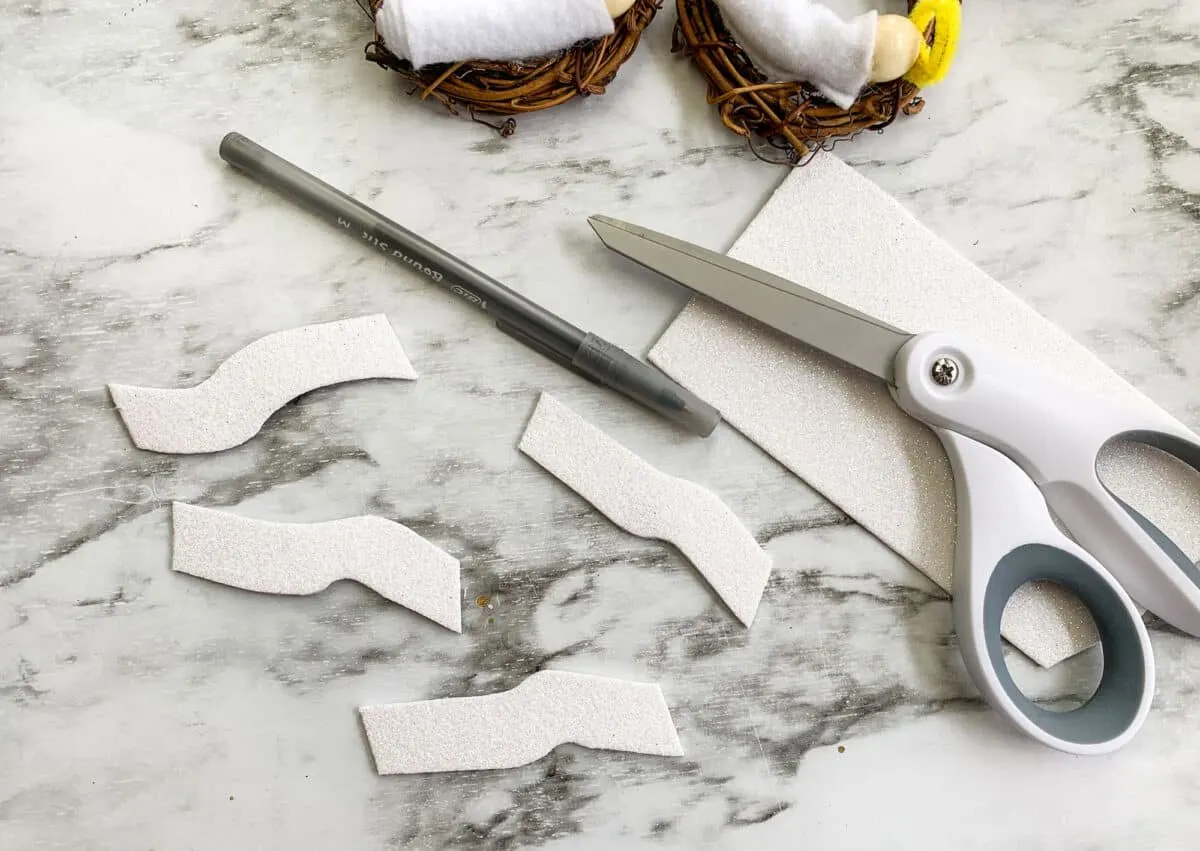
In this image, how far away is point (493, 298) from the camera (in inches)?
21.3

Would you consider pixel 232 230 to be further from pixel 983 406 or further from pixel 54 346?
pixel 983 406

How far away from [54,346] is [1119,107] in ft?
2.32

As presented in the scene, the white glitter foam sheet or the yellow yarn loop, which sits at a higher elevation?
the yellow yarn loop

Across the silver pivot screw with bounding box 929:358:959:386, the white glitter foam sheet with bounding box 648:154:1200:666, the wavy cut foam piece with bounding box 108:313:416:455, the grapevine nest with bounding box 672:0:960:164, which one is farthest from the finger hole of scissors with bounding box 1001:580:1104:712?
the wavy cut foam piece with bounding box 108:313:416:455

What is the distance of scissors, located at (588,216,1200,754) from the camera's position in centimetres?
50

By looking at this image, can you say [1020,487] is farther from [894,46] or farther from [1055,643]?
[894,46]

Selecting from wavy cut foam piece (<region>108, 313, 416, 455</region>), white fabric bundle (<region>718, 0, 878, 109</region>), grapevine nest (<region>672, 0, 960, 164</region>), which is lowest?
wavy cut foam piece (<region>108, 313, 416, 455</region>)

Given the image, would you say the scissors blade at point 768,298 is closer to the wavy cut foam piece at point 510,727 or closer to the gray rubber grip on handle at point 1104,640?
the gray rubber grip on handle at point 1104,640

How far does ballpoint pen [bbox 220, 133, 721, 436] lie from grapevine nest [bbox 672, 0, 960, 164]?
169 mm

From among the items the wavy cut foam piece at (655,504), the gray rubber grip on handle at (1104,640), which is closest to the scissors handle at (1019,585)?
the gray rubber grip on handle at (1104,640)

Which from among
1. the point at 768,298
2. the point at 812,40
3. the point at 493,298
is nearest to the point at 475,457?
the point at 493,298

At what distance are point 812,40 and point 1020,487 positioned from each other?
289 mm

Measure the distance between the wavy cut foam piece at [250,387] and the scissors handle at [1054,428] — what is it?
0.32 metres

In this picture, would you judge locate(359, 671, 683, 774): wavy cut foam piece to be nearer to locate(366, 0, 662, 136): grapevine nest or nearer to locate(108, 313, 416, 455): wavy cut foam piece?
locate(108, 313, 416, 455): wavy cut foam piece
